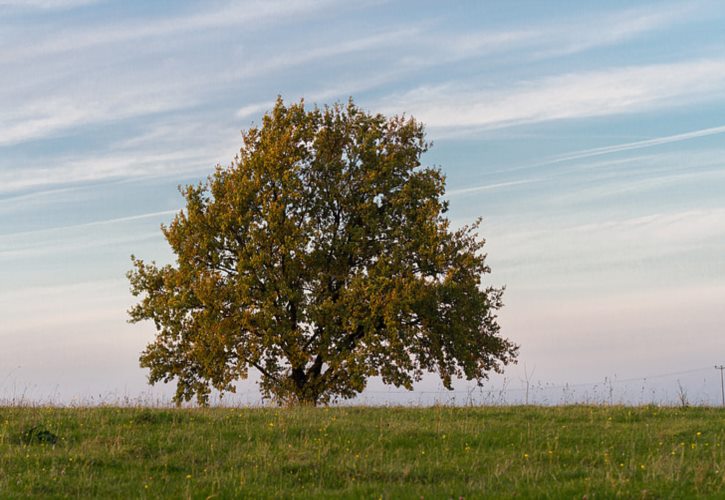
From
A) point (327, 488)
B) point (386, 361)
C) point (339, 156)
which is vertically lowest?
point (327, 488)

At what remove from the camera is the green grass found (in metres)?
13.8

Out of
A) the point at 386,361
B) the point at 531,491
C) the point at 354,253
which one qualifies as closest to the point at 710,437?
the point at 531,491

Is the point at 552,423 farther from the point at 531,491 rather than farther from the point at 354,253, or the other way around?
the point at 354,253

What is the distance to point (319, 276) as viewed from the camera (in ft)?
99.9

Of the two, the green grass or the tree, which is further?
the tree

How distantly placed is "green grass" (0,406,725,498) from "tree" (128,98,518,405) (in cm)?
651

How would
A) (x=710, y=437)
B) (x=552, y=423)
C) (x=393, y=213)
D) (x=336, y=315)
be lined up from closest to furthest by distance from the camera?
(x=710, y=437)
(x=552, y=423)
(x=336, y=315)
(x=393, y=213)

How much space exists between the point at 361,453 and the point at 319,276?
1414 cm

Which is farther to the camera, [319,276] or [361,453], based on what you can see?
[319,276]

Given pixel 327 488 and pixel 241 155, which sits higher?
pixel 241 155

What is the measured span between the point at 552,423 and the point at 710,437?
3983 mm

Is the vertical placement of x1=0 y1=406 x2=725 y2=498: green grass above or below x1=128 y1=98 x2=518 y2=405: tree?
below

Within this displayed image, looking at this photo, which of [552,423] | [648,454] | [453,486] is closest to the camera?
[453,486]

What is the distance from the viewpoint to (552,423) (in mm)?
20625
